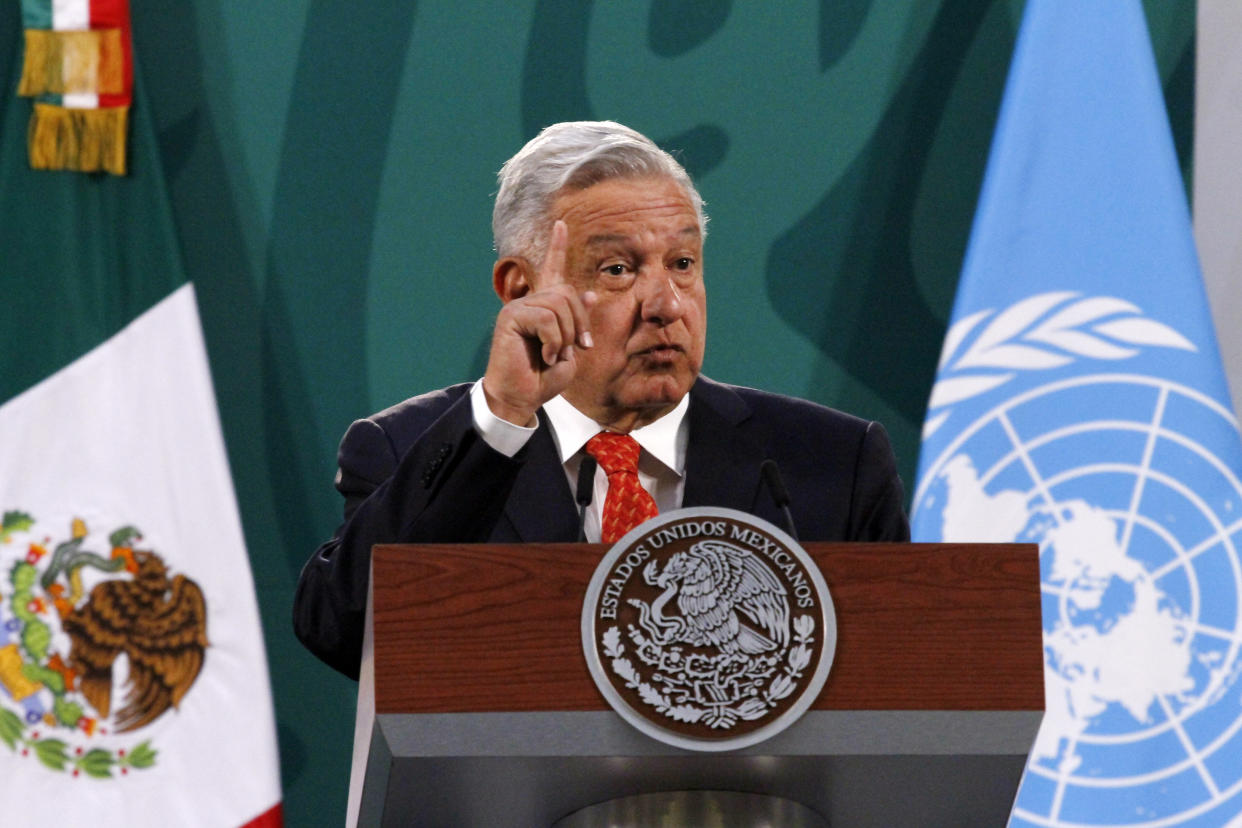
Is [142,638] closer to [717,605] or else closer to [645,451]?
[645,451]

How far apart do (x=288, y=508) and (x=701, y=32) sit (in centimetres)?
158

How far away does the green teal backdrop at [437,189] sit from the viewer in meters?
3.90

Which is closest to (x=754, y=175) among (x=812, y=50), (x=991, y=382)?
(x=812, y=50)

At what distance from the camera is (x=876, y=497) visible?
2.27m

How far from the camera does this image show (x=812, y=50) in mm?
4250

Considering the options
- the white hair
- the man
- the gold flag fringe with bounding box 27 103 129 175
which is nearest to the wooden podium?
the man

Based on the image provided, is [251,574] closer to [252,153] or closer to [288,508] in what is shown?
[288,508]

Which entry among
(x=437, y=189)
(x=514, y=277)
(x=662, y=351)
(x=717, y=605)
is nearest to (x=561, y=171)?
(x=514, y=277)

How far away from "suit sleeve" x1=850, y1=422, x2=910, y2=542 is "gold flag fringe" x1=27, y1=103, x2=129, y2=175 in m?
2.23

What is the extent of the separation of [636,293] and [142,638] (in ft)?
6.27

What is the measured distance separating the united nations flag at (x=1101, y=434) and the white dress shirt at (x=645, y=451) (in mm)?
1584

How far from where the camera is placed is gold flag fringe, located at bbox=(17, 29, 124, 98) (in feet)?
12.5

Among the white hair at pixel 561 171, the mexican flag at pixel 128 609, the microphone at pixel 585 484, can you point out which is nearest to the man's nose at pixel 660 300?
the white hair at pixel 561 171

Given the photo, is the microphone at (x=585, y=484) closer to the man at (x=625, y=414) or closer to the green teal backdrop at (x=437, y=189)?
the man at (x=625, y=414)
